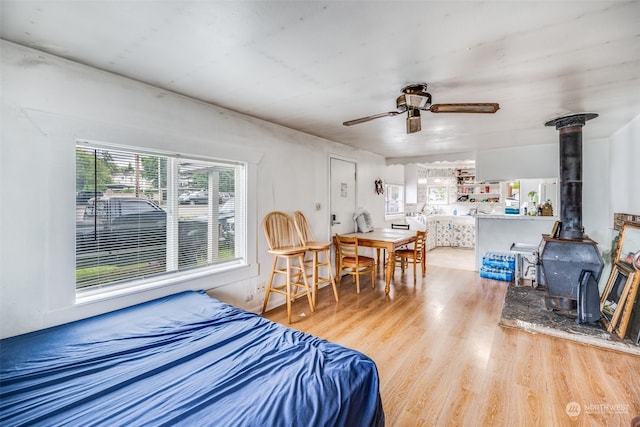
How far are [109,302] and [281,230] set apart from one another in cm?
182

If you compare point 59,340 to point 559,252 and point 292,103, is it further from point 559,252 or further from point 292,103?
point 559,252

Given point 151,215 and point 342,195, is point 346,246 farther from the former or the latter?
point 151,215

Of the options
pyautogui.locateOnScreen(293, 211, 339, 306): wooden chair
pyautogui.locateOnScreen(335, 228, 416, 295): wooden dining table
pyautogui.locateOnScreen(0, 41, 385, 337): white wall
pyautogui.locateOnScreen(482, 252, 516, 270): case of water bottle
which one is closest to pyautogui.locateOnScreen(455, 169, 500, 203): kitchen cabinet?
pyautogui.locateOnScreen(482, 252, 516, 270): case of water bottle

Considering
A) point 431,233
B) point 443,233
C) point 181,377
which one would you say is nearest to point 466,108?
point 181,377

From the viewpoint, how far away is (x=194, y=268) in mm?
2744

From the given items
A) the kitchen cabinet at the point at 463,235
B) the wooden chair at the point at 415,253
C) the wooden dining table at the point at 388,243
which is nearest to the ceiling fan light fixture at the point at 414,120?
the wooden dining table at the point at 388,243

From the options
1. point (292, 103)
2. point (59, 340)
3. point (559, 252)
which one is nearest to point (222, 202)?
point (292, 103)

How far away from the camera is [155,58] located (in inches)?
73.8

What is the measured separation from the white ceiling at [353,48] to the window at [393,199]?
143 inches

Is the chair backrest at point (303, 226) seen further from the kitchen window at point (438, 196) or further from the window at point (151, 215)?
the kitchen window at point (438, 196)

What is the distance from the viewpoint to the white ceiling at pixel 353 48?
1.39 meters

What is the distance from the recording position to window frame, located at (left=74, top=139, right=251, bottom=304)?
6.93 feet

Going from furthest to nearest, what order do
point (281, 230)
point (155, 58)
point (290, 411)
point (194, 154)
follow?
point (281, 230) < point (194, 154) < point (155, 58) < point (290, 411)

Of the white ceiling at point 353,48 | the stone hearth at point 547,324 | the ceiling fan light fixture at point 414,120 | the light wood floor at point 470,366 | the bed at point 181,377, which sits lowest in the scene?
the light wood floor at point 470,366
